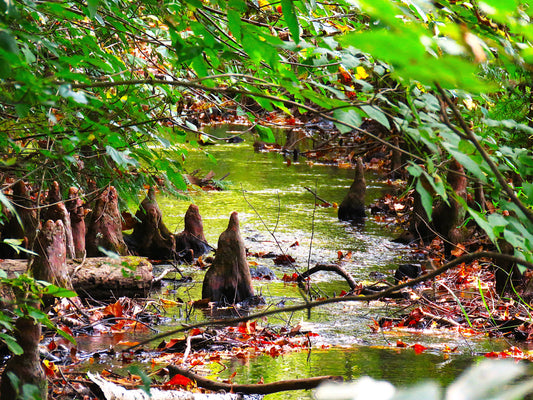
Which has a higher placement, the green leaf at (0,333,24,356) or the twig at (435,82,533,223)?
the twig at (435,82,533,223)

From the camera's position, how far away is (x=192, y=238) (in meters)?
9.20

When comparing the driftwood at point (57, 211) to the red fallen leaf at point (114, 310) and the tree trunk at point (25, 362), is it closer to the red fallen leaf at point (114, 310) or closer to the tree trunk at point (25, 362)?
the red fallen leaf at point (114, 310)

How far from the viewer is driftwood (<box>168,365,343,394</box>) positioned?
12.9 ft

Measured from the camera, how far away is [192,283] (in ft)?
26.0

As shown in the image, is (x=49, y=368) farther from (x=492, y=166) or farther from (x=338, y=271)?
(x=338, y=271)

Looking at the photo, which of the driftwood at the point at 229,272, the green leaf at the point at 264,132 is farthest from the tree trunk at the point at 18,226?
the green leaf at the point at 264,132

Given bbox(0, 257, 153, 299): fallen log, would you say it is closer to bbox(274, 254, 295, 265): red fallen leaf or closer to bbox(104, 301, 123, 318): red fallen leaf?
bbox(104, 301, 123, 318): red fallen leaf

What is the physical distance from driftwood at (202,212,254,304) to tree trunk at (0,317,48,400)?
385 cm

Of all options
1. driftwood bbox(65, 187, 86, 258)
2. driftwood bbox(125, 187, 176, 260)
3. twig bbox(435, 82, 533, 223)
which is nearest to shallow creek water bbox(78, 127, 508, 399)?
driftwood bbox(125, 187, 176, 260)

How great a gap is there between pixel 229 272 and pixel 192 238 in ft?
7.29

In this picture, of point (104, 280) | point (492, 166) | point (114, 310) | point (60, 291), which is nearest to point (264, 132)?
point (60, 291)

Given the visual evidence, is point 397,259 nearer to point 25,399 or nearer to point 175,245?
point 175,245

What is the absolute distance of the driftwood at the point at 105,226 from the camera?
7852mm

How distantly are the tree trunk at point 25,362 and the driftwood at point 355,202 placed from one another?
906cm
